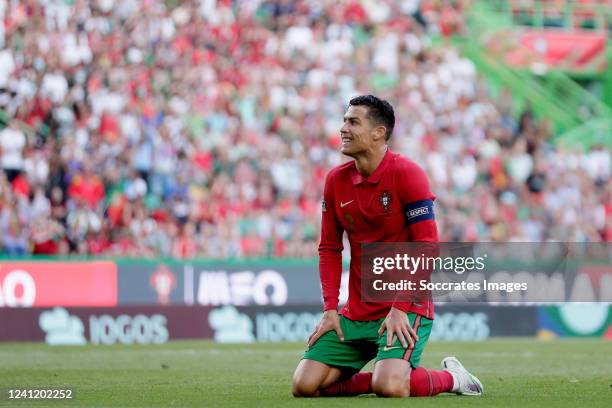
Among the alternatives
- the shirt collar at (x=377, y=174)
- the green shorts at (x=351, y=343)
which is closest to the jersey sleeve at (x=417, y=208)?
the shirt collar at (x=377, y=174)

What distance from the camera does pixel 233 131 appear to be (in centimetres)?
2242

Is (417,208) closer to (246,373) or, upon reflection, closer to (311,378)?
(311,378)

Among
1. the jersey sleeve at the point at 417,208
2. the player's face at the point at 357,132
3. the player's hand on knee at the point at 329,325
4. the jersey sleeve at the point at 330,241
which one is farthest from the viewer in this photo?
the jersey sleeve at the point at 330,241

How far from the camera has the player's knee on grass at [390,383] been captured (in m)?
8.88

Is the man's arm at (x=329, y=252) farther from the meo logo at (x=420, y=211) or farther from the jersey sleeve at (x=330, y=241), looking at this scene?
the meo logo at (x=420, y=211)

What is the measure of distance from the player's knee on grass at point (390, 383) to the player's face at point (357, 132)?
5.10 ft

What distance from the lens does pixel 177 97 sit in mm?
22312

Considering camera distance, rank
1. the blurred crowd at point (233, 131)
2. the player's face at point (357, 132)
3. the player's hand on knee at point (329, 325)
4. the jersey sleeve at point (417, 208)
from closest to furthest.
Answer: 1. the jersey sleeve at point (417, 208)
2. the player's face at point (357, 132)
3. the player's hand on knee at point (329, 325)
4. the blurred crowd at point (233, 131)

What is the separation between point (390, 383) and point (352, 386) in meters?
0.60

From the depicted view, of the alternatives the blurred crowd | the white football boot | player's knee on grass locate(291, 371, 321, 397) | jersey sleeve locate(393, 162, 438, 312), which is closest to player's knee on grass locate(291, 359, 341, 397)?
player's knee on grass locate(291, 371, 321, 397)

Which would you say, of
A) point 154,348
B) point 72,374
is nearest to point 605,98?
point 154,348

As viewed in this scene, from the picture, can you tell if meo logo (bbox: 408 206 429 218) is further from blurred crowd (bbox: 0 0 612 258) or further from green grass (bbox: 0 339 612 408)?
blurred crowd (bbox: 0 0 612 258)

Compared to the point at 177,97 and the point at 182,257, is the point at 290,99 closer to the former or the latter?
the point at 177,97

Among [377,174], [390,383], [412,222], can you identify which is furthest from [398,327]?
[377,174]
